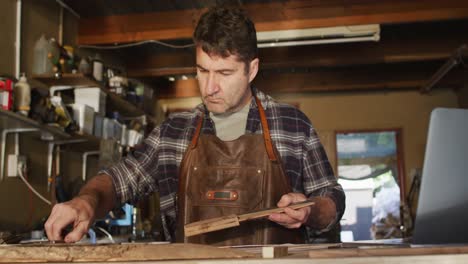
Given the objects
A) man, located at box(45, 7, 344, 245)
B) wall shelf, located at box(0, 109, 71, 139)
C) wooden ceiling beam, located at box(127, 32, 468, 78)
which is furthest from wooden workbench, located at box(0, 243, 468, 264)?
wooden ceiling beam, located at box(127, 32, 468, 78)

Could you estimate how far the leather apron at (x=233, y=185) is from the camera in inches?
64.3

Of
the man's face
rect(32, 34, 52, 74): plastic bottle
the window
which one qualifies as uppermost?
rect(32, 34, 52, 74): plastic bottle

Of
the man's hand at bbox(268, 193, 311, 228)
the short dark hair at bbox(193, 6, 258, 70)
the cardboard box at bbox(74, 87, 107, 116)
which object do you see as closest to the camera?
the man's hand at bbox(268, 193, 311, 228)

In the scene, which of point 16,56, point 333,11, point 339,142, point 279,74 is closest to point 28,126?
point 16,56

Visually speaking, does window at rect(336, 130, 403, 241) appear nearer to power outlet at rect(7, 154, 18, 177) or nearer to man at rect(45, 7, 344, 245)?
power outlet at rect(7, 154, 18, 177)

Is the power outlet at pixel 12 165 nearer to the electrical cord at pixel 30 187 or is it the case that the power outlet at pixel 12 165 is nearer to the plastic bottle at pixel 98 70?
the electrical cord at pixel 30 187

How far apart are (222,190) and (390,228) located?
5978 millimetres

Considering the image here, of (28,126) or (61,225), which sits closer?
(61,225)

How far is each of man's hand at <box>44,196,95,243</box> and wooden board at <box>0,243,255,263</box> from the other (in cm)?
45

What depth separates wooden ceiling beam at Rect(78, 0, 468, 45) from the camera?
13.9 feet

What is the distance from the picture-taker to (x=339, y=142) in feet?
24.6

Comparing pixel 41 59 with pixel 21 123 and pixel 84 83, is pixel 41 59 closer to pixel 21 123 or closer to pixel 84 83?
Result: pixel 84 83

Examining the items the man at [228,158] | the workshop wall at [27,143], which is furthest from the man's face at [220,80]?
the workshop wall at [27,143]

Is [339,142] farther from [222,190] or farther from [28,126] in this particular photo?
[222,190]
